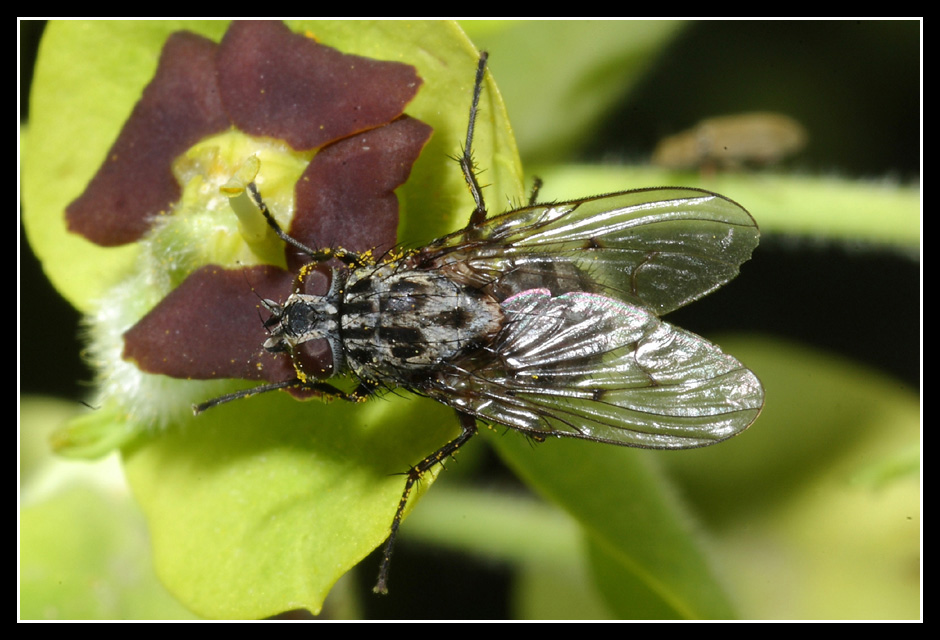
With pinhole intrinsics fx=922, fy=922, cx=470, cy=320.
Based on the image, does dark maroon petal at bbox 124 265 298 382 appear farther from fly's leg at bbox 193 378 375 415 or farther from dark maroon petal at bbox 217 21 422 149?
dark maroon petal at bbox 217 21 422 149

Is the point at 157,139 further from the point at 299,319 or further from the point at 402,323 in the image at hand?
the point at 402,323

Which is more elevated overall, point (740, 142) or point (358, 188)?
point (358, 188)

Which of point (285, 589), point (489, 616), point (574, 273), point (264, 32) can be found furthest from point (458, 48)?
point (489, 616)

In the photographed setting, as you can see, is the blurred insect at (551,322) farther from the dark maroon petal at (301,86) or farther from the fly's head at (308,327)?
the dark maroon petal at (301,86)

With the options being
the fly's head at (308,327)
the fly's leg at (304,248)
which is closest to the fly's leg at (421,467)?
the fly's head at (308,327)

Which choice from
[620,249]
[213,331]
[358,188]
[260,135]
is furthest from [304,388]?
[620,249]

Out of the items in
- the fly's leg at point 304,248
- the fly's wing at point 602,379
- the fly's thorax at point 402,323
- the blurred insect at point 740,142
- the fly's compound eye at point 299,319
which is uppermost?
the fly's leg at point 304,248

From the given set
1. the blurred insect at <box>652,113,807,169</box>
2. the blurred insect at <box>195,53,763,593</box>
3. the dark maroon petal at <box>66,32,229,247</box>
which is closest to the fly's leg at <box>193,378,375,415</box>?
the blurred insect at <box>195,53,763,593</box>
